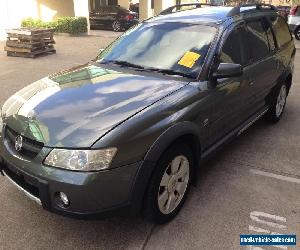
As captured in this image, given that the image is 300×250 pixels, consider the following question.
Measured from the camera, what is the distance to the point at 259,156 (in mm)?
4762

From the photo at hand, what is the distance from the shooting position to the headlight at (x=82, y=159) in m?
2.63

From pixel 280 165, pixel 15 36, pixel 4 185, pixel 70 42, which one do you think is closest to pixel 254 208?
pixel 280 165

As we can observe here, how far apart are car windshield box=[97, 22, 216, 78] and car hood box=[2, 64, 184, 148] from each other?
0.25 meters

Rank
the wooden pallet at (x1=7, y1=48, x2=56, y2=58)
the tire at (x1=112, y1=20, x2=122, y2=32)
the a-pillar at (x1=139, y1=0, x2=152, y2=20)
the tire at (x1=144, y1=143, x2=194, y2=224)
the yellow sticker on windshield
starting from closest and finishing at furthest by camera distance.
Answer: the tire at (x1=144, y1=143, x2=194, y2=224) → the yellow sticker on windshield → the wooden pallet at (x1=7, y1=48, x2=56, y2=58) → the tire at (x1=112, y1=20, x2=122, y2=32) → the a-pillar at (x1=139, y1=0, x2=152, y2=20)

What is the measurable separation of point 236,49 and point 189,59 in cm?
75

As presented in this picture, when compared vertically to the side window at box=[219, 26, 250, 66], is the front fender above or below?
below

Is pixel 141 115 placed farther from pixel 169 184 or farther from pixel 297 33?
pixel 297 33

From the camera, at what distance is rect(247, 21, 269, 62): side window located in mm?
4551

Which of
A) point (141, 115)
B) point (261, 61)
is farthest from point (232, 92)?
point (141, 115)

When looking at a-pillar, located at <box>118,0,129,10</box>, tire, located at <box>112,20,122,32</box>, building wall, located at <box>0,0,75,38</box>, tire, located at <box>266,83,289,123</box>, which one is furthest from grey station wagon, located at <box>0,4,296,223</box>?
a-pillar, located at <box>118,0,129,10</box>

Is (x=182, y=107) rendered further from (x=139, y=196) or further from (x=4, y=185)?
(x=4, y=185)

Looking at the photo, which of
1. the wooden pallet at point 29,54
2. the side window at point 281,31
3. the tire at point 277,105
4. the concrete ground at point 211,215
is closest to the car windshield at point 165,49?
the concrete ground at point 211,215

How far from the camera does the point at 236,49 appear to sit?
4.18 metres

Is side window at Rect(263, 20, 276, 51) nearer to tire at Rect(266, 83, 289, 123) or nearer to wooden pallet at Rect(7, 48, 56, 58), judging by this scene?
tire at Rect(266, 83, 289, 123)
